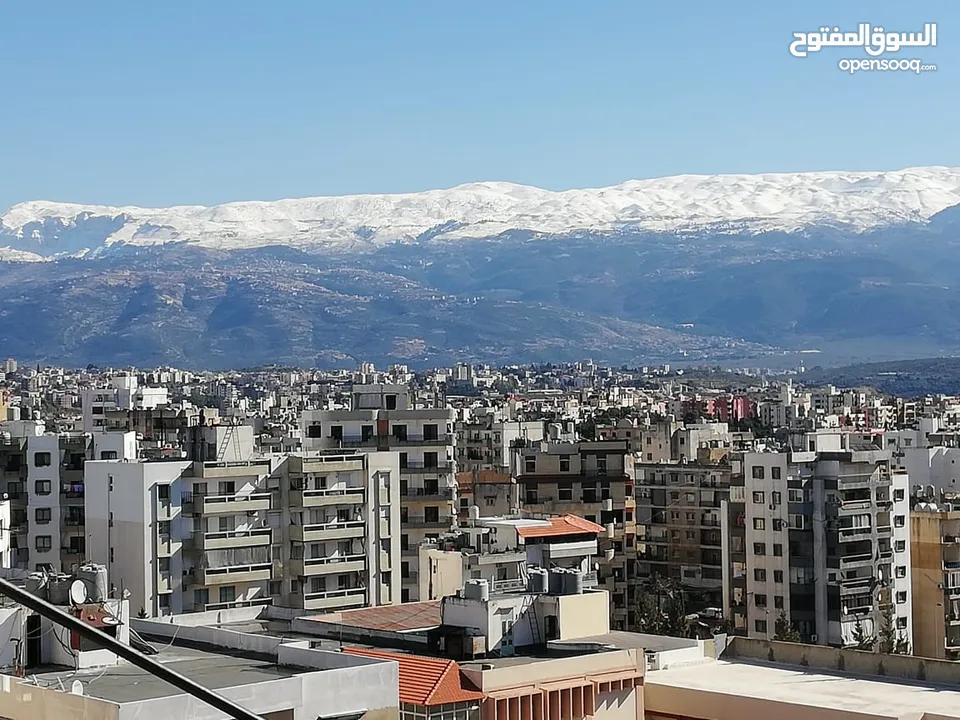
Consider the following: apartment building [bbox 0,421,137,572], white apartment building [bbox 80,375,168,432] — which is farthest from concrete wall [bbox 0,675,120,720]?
white apartment building [bbox 80,375,168,432]

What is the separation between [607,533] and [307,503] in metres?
11.1

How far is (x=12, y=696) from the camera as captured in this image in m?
13.0

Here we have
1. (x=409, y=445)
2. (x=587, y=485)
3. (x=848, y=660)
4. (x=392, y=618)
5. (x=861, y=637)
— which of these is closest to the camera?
(x=848, y=660)

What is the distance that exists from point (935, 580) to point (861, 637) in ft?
11.2

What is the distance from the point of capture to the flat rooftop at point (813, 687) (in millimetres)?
16922

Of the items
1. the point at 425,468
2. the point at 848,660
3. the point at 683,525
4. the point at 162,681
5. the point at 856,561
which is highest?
the point at 425,468

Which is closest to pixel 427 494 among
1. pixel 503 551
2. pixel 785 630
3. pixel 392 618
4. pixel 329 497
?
pixel 329 497

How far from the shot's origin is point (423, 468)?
37875 millimetres

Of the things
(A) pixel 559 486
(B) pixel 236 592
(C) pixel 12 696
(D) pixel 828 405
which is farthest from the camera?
(D) pixel 828 405

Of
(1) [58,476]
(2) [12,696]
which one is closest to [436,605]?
(2) [12,696]

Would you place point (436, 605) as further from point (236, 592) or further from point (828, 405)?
point (828, 405)

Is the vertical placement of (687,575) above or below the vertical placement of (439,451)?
below

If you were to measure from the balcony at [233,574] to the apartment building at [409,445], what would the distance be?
14.4ft

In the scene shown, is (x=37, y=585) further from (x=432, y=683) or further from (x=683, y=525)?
(x=683, y=525)
